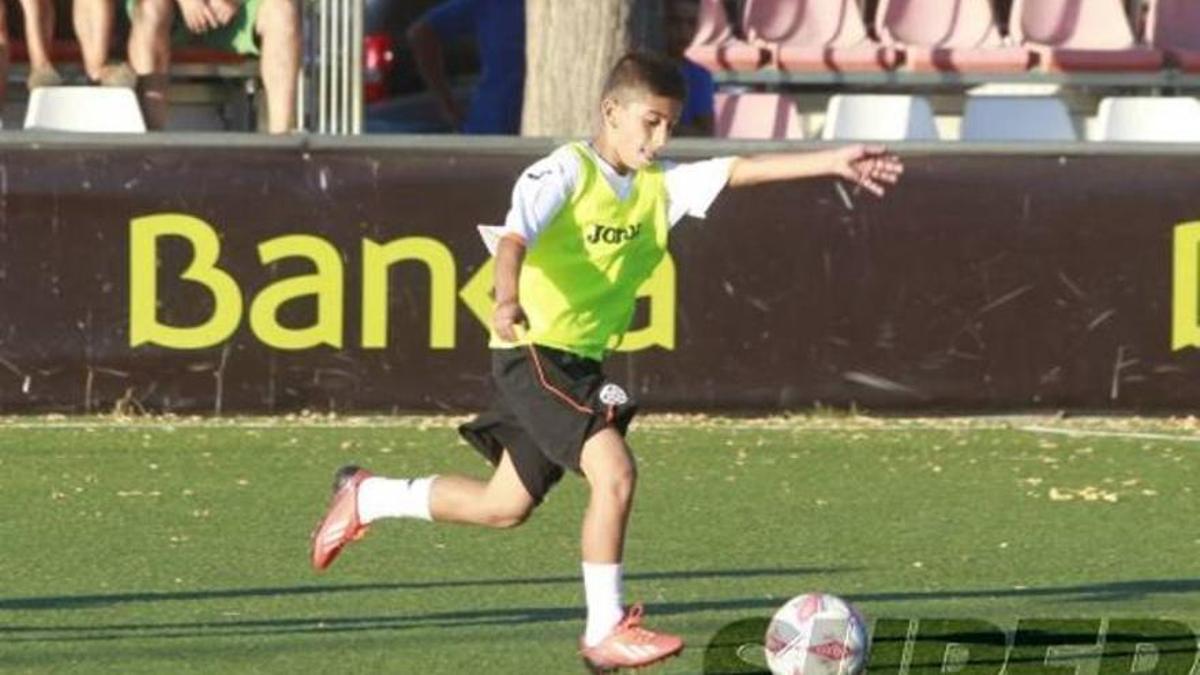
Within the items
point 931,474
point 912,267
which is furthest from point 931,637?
point 912,267

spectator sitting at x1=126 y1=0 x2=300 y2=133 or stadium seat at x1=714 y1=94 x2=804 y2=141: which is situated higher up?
spectator sitting at x1=126 y1=0 x2=300 y2=133

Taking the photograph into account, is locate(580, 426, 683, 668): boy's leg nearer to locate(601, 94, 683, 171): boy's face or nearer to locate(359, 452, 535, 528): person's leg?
locate(359, 452, 535, 528): person's leg

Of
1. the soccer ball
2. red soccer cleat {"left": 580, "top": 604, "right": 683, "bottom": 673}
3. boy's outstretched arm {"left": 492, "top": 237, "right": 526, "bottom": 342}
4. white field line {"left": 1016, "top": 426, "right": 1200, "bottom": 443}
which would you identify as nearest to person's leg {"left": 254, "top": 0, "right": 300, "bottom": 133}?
white field line {"left": 1016, "top": 426, "right": 1200, "bottom": 443}

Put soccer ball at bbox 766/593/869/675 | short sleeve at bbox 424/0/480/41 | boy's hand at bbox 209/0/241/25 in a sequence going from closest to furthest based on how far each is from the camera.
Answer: soccer ball at bbox 766/593/869/675, boy's hand at bbox 209/0/241/25, short sleeve at bbox 424/0/480/41

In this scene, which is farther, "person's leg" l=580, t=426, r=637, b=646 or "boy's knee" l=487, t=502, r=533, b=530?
"boy's knee" l=487, t=502, r=533, b=530

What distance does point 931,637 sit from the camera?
864cm

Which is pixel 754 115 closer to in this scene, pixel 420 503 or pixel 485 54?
pixel 485 54

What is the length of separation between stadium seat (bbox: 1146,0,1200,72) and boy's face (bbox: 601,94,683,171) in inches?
379

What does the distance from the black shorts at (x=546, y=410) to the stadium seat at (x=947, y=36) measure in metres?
8.88

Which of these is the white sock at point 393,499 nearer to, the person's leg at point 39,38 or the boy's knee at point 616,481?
the boy's knee at point 616,481

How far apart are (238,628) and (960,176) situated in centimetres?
590

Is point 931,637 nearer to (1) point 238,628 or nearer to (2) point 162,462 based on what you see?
(1) point 238,628

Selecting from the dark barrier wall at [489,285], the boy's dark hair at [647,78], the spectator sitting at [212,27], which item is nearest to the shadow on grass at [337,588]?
the boy's dark hair at [647,78]

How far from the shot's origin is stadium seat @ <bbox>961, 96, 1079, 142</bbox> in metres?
16.1
